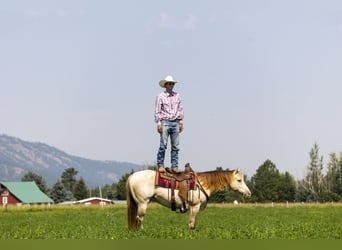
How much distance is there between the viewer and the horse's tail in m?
12.7

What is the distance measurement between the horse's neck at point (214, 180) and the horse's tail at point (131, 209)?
1552 millimetres

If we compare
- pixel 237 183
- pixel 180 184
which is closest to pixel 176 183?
pixel 180 184

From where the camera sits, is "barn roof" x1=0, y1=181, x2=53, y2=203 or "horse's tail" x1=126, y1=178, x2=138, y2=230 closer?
"horse's tail" x1=126, y1=178, x2=138, y2=230

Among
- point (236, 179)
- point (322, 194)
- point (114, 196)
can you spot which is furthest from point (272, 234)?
point (114, 196)

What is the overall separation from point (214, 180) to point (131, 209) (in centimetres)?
195

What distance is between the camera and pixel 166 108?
1195 centimetres

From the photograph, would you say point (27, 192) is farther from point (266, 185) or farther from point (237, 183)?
point (237, 183)

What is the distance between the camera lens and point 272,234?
1107cm

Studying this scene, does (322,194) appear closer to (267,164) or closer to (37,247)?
(267,164)

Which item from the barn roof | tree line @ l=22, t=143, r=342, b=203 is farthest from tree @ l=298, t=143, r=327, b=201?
the barn roof

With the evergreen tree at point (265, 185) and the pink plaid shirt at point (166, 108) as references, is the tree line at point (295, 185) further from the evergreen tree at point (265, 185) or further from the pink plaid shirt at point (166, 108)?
the pink plaid shirt at point (166, 108)

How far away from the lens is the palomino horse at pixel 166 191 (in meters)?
12.5

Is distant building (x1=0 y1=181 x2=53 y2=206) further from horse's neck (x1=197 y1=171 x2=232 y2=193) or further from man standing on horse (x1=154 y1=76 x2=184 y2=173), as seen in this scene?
man standing on horse (x1=154 y1=76 x2=184 y2=173)

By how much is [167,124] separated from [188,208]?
6.43ft
